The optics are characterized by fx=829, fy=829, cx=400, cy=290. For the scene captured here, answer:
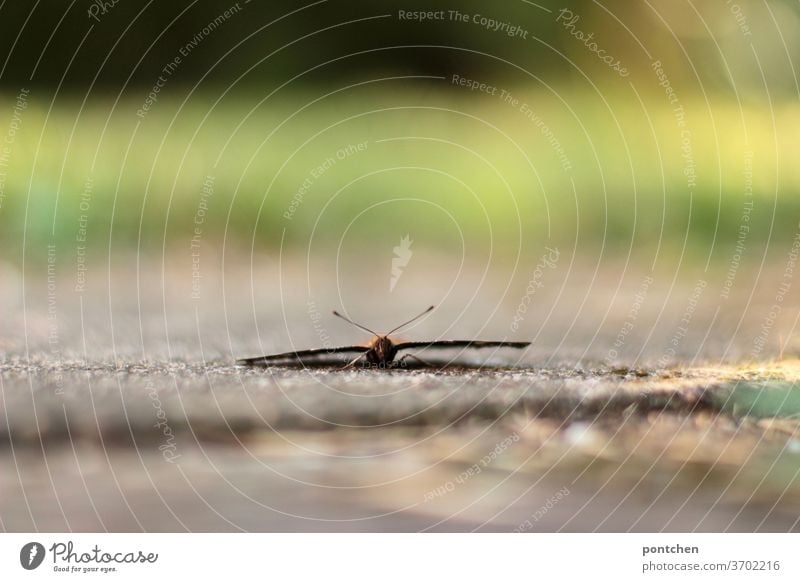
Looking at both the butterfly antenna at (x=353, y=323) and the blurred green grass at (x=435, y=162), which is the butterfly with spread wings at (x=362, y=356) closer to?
the butterfly antenna at (x=353, y=323)

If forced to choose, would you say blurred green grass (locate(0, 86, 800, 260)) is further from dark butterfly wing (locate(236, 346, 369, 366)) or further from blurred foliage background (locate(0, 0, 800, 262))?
dark butterfly wing (locate(236, 346, 369, 366))

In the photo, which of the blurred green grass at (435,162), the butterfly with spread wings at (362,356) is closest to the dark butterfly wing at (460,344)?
the butterfly with spread wings at (362,356)

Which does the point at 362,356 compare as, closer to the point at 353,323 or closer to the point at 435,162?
the point at 353,323

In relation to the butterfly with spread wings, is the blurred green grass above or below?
above

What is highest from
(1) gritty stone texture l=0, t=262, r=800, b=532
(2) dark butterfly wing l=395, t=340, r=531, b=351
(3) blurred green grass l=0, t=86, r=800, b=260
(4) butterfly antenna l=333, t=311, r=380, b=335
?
(3) blurred green grass l=0, t=86, r=800, b=260

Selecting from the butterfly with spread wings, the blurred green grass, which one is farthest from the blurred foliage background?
the butterfly with spread wings
